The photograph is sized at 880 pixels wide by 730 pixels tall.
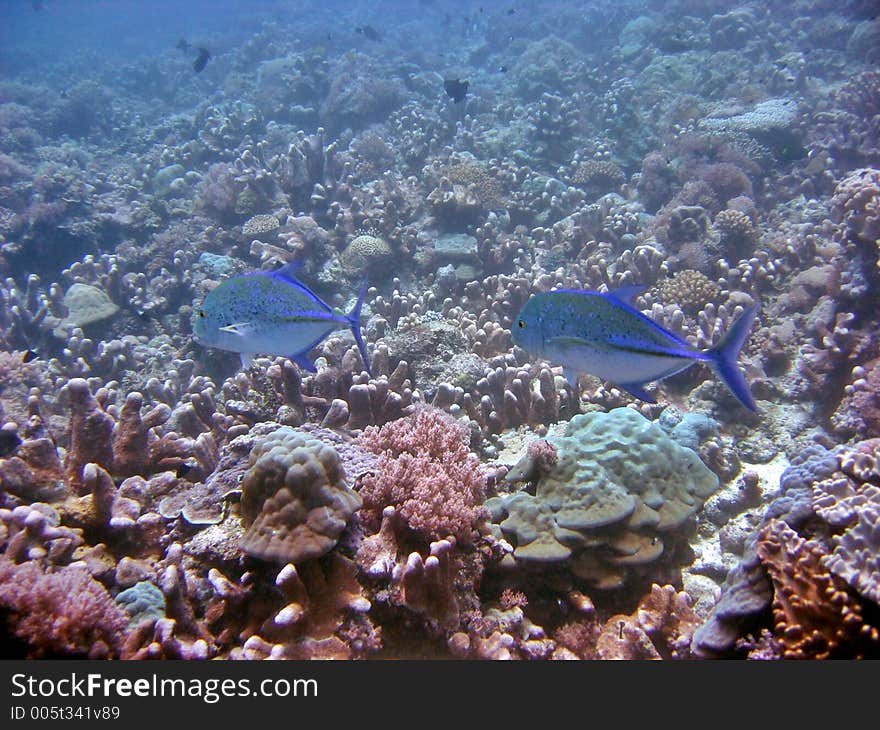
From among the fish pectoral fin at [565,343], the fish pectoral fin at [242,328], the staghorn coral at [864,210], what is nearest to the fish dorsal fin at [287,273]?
the fish pectoral fin at [242,328]

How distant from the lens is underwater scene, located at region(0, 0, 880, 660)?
2547 mm

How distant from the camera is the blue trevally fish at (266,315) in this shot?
308 centimetres

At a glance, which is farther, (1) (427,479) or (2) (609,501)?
(2) (609,501)

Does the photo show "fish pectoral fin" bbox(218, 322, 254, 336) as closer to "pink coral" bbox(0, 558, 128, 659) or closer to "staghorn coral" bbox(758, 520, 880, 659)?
"pink coral" bbox(0, 558, 128, 659)

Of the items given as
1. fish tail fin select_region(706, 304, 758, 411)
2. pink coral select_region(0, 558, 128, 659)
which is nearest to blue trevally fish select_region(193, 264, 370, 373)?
pink coral select_region(0, 558, 128, 659)

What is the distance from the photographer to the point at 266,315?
3.08 meters

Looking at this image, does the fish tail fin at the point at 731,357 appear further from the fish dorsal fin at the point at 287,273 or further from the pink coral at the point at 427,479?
the fish dorsal fin at the point at 287,273

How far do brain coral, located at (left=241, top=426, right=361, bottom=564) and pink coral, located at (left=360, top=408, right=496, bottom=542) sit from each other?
0.27 m

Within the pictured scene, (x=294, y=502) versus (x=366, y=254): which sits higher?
(x=294, y=502)

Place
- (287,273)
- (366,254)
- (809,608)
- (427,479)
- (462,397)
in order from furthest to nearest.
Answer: (366,254)
(462,397)
(287,273)
(427,479)
(809,608)

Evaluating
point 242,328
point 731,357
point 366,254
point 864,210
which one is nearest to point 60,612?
point 242,328

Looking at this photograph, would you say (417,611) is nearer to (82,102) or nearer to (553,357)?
(553,357)

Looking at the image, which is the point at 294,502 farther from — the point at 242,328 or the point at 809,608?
the point at 809,608

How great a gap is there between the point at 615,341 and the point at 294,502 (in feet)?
6.15
